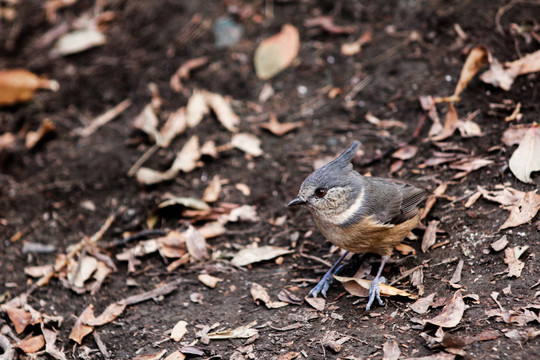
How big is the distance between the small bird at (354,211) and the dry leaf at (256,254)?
21.1 inches

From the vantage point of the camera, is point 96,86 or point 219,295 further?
point 96,86

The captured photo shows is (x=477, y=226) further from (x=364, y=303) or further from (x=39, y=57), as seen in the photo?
(x=39, y=57)

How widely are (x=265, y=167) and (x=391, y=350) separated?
8.36 ft

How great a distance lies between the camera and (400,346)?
3.44 meters

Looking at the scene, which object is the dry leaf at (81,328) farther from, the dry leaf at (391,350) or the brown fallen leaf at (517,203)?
the brown fallen leaf at (517,203)

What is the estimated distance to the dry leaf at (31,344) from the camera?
396 centimetres

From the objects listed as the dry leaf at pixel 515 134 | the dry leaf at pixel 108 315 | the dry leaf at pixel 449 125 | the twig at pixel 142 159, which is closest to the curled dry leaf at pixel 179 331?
the dry leaf at pixel 108 315

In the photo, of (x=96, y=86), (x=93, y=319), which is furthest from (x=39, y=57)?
(x=93, y=319)

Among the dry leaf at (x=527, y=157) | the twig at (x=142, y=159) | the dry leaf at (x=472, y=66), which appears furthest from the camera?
the twig at (x=142, y=159)

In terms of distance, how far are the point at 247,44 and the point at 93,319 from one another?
389cm

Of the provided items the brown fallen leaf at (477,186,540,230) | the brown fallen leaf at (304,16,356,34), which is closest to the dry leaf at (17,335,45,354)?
the brown fallen leaf at (477,186,540,230)

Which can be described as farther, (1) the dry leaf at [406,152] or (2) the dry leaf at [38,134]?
(2) the dry leaf at [38,134]

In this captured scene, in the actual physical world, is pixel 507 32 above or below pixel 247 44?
above

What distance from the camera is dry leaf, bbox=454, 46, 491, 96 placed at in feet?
17.1
